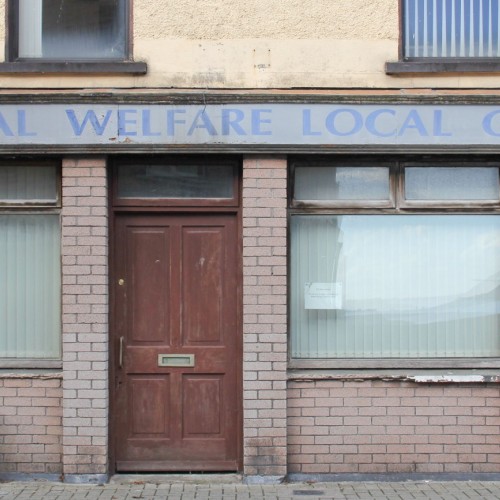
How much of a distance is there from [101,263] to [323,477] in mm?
2772

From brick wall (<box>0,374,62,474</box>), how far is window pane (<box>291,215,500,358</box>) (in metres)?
2.36

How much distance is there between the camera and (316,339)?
746 centimetres

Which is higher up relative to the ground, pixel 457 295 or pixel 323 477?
pixel 457 295

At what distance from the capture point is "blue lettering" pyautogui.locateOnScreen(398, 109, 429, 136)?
23.3ft

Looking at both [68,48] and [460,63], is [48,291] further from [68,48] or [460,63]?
[460,63]

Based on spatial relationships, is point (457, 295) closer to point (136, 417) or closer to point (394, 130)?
point (394, 130)

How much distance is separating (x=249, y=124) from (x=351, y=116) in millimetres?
904

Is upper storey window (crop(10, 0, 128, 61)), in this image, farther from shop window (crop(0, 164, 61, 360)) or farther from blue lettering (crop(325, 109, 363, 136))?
blue lettering (crop(325, 109, 363, 136))

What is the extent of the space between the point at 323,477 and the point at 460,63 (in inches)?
154

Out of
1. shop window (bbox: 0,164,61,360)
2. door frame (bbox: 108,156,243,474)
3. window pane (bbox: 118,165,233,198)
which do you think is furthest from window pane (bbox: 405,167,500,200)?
shop window (bbox: 0,164,61,360)

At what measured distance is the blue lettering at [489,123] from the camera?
23.3 ft

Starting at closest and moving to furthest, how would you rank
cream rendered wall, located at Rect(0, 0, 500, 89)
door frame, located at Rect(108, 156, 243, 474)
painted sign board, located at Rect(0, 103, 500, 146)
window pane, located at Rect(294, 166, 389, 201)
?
painted sign board, located at Rect(0, 103, 500, 146), cream rendered wall, located at Rect(0, 0, 500, 89), door frame, located at Rect(108, 156, 243, 474), window pane, located at Rect(294, 166, 389, 201)

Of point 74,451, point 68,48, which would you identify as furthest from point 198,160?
point 74,451

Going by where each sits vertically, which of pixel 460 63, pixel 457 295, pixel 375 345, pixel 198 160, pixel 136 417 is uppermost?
pixel 460 63
